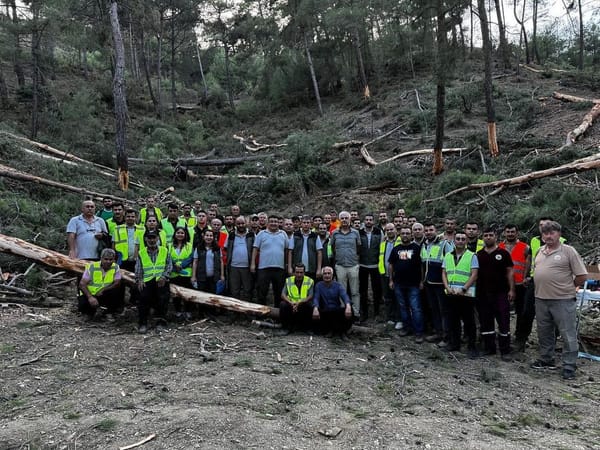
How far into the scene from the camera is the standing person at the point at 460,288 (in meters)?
6.34

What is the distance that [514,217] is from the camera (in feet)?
35.2

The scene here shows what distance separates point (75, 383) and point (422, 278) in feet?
16.2

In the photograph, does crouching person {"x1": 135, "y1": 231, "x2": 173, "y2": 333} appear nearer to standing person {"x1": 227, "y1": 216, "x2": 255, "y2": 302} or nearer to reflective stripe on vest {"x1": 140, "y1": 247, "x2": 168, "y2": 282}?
reflective stripe on vest {"x1": 140, "y1": 247, "x2": 168, "y2": 282}

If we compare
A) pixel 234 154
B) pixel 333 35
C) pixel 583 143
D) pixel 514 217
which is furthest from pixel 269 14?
pixel 514 217

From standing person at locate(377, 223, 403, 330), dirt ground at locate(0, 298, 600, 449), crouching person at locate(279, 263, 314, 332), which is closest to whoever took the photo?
dirt ground at locate(0, 298, 600, 449)

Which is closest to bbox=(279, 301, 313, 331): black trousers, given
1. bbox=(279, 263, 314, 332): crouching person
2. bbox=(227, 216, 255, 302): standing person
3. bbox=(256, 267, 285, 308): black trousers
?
bbox=(279, 263, 314, 332): crouching person

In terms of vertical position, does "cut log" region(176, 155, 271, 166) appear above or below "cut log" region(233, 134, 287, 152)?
below

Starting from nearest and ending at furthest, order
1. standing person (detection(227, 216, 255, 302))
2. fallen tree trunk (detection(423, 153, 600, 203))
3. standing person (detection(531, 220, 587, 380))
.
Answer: standing person (detection(531, 220, 587, 380))
standing person (detection(227, 216, 255, 302))
fallen tree trunk (detection(423, 153, 600, 203))

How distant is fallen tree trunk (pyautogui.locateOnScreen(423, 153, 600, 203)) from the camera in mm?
11344

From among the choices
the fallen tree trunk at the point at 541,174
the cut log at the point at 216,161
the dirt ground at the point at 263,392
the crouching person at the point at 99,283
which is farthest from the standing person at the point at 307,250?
the cut log at the point at 216,161

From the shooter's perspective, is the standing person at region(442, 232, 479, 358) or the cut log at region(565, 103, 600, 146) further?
the cut log at region(565, 103, 600, 146)

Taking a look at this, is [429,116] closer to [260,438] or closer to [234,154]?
[234,154]

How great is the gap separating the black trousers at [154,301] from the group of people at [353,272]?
2 cm

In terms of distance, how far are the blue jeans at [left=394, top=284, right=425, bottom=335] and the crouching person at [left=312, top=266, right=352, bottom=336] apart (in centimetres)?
95
